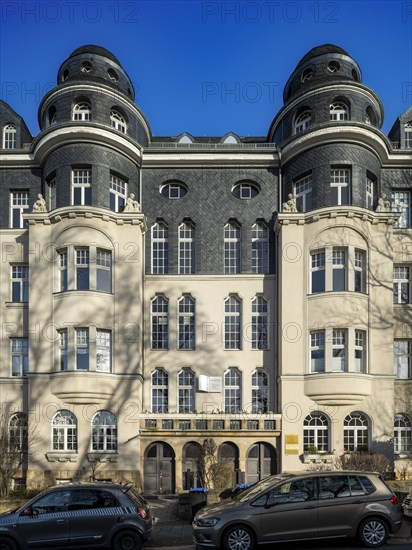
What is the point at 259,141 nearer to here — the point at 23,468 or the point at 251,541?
the point at 23,468

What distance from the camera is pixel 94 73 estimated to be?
3231 centimetres

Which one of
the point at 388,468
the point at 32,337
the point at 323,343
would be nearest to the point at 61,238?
the point at 32,337

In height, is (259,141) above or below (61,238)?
above

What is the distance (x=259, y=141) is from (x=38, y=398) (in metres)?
18.1

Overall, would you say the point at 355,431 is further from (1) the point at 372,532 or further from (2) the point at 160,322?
(1) the point at 372,532

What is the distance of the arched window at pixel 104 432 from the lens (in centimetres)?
2850

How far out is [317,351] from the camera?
2889 centimetres

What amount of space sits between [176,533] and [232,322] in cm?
1354

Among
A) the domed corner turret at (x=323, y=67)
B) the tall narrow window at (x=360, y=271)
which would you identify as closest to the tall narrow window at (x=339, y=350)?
the tall narrow window at (x=360, y=271)

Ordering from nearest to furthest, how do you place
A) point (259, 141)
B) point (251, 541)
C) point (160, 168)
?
point (251, 541), point (160, 168), point (259, 141)

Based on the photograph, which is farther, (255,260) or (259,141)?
(259,141)

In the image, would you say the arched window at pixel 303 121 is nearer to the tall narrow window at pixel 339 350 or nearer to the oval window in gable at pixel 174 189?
the oval window in gable at pixel 174 189

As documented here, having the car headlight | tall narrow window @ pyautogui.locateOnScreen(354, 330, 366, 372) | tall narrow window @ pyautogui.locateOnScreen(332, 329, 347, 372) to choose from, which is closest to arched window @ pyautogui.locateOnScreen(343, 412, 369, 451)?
tall narrow window @ pyautogui.locateOnScreen(354, 330, 366, 372)

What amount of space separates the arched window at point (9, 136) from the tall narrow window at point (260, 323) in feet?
45.4
